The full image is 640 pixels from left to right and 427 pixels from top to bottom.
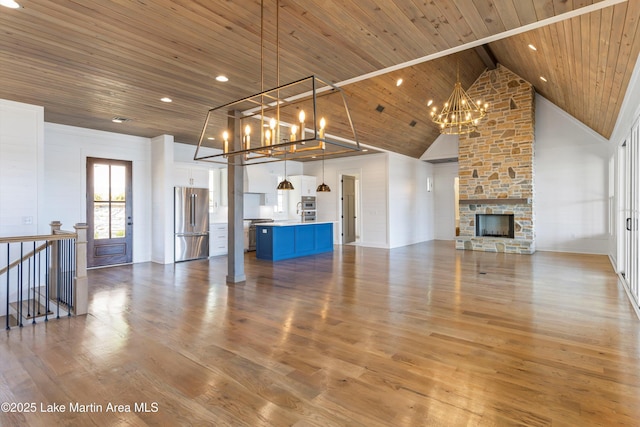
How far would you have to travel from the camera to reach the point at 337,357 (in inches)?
112

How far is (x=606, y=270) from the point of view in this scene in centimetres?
635

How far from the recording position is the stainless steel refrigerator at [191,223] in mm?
7750

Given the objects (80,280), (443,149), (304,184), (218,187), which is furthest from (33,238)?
(443,149)

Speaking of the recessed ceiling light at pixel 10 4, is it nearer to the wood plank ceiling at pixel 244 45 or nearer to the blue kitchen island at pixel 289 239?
the wood plank ceiling at pixel 244 45

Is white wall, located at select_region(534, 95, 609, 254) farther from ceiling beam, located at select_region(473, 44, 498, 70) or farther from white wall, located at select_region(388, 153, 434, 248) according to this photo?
white wall, located at select_region(388, 153, 434, 248)

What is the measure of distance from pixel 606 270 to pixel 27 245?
9927mm

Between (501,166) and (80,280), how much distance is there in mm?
9366

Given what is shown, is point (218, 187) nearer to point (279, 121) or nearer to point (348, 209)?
point (348, 209)

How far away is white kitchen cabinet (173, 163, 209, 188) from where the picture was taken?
7840 mm

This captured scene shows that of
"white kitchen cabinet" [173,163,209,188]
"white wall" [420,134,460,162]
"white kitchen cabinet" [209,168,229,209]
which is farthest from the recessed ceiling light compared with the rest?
"white wall" [420,134,460,162]

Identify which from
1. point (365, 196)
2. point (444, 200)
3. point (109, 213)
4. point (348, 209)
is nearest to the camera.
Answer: point (109, 213)

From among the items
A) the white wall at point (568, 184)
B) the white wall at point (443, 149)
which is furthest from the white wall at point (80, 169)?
the white wall at point (568, 184)

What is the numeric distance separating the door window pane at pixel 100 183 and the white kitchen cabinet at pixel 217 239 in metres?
2.41

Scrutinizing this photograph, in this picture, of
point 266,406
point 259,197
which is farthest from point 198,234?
point 266,406
